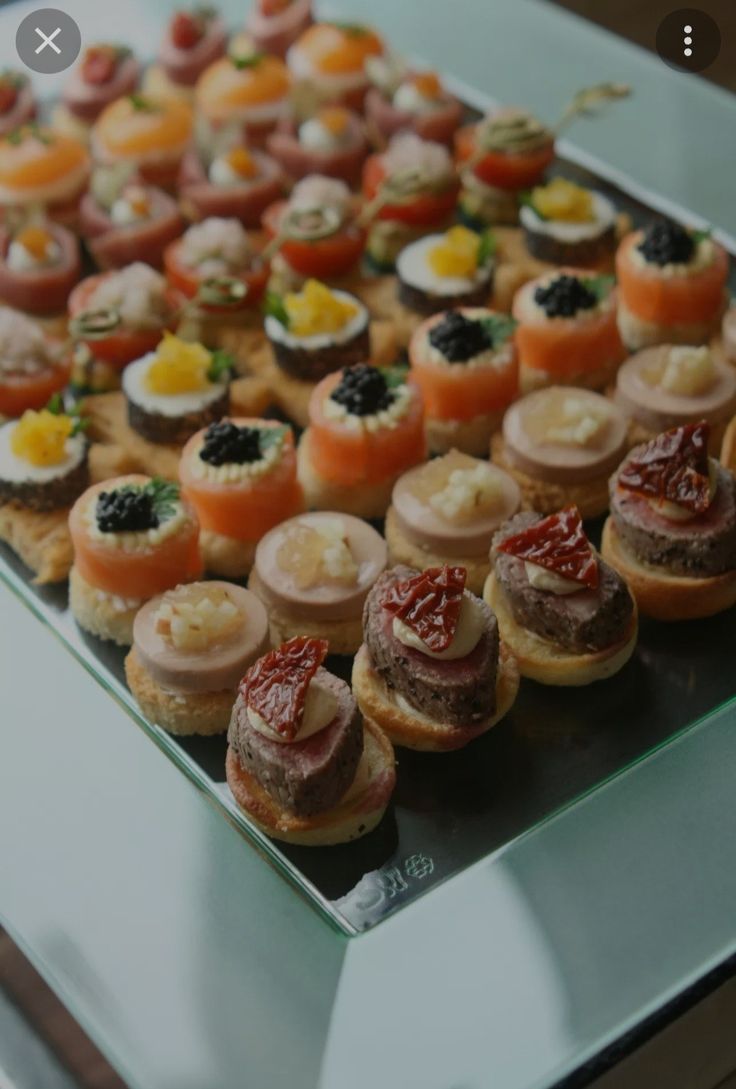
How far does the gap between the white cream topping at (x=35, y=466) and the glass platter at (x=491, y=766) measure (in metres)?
0.53

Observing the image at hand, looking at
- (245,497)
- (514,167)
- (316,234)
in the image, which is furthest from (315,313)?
(514,167)

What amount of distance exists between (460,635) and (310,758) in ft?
1.70

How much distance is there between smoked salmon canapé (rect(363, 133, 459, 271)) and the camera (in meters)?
5.59

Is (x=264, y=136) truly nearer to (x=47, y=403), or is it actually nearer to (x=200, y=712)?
(x=47, y=403)

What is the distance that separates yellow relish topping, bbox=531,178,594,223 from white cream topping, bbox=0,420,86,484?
2035mm

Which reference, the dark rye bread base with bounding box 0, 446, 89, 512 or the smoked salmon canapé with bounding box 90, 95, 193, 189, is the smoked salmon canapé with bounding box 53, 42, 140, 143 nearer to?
the smoked salmon canapé with bounding box 90, 95, 193, 189

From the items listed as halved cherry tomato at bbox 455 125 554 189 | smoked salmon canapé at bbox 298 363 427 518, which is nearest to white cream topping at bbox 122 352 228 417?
smoked salmon canapé at bbox 298 363 427 518

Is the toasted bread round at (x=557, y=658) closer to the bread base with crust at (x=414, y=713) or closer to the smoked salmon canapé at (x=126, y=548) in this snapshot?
the bread base with crust at (x=414, y=713)

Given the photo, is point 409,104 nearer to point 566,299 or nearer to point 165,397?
point 566,299

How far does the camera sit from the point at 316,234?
5344 mm

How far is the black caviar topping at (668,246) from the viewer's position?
5.06 meters

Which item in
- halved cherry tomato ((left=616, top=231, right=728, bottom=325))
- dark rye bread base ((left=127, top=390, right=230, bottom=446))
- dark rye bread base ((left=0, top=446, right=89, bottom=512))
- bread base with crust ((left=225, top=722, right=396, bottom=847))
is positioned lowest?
halved cherry tomato ((left=616, top=231, right=728, bottom=325))

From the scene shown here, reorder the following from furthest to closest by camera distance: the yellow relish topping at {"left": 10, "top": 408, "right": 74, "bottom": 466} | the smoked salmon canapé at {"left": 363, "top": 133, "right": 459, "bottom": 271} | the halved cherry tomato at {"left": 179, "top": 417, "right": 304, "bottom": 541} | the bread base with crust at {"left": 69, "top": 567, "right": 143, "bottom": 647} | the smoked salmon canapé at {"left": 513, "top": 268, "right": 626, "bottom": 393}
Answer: the smoked salmon canapé at {"left": 363, "top": 133, "right": 459, "bottom": 271}, the smoked salmon canapé at {"left": 513, "top": 268, "right": 626, "bottom": 393}, the yellow relish topping at {"left": 10, "top": 408, "right": 74, "bottom": 466}, the halved cherry tomato at {"left": 179, "top": 417, "right": 304, "bottom": 541}, the bread base with crust at {"left": 69, "top": 567, "right": 143, "bottom": 647}

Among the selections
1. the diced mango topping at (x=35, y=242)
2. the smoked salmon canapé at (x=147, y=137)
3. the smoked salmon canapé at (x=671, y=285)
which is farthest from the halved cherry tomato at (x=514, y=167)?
the diced mango topping at (x=35, y=242)
